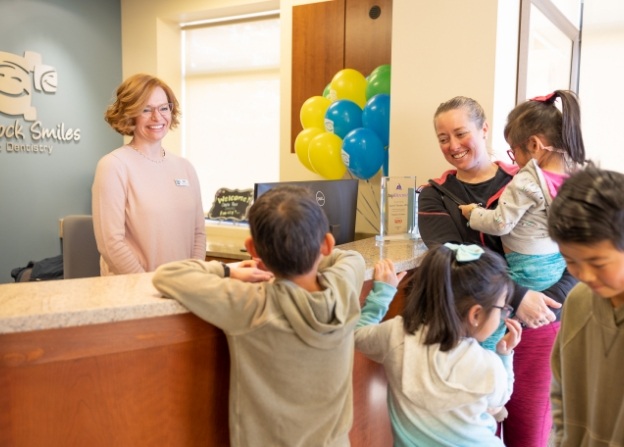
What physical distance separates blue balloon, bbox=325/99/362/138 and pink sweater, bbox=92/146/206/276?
3.80 ft

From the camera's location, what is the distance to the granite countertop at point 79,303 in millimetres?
1089

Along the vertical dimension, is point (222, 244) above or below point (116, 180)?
below

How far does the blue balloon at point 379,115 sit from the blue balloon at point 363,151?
31mm

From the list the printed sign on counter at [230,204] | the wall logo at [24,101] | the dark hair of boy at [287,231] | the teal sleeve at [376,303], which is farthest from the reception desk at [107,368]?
the wall logo at [24,101]

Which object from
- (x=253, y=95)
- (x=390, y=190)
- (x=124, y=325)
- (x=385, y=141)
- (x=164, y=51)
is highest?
(x=164, y=51)

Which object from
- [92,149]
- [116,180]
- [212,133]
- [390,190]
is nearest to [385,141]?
[390,190]

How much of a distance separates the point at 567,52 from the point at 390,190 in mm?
1848

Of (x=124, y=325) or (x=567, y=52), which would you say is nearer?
(x=124, y=325)

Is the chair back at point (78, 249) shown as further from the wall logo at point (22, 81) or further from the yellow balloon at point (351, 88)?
the wall logo at point (22, 81)

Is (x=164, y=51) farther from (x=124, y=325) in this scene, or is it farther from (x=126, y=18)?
(x=124, y=325)

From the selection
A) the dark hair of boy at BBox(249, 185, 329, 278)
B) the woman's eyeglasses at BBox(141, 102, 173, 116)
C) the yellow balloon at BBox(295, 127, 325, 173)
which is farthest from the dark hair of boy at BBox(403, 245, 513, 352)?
the yellow balloon at BBox(295, 127, 325, 173)

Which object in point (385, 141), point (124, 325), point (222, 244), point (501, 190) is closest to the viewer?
point (124, 325)

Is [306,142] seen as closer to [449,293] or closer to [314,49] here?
[314,49]

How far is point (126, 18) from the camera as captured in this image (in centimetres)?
505
